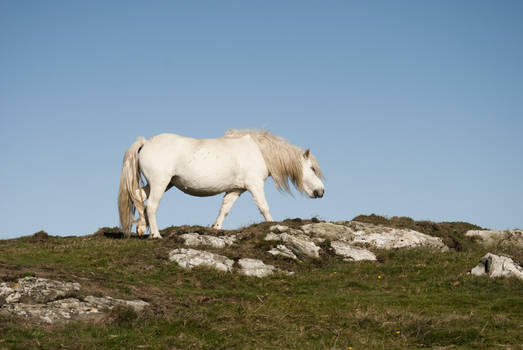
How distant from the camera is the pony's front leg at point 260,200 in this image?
20.6 metres

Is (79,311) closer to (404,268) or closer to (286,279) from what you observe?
(286,279)

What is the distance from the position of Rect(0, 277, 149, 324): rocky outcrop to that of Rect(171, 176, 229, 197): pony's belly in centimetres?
773

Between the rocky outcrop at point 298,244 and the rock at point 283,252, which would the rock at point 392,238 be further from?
the rock at point 283,252

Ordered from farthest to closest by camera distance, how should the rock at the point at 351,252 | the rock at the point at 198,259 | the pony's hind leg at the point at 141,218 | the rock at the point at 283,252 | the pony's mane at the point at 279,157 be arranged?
1. the pony's mane at the point at 279,157
2. the pony's hind leg at the point at 141,218
3. the rock at the point at 351,252
4. the rock at the point at 283,252
5. the rock at the point at 198,259

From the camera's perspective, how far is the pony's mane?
69.6 ft

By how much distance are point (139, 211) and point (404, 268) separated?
8.96 metres

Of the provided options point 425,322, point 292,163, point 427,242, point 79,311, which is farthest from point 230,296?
point 427,242

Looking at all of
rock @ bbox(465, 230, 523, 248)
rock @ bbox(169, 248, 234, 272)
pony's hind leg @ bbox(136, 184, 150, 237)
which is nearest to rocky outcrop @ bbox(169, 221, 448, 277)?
rock @ bbox(169, 248, 234, 272)

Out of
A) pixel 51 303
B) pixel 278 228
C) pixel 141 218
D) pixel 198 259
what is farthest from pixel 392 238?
pixel 51 303

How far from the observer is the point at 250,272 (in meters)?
16.5

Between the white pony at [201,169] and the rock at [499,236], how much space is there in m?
8.51

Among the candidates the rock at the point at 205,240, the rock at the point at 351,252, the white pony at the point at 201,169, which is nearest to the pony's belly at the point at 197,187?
the white pony at the point at 201,169

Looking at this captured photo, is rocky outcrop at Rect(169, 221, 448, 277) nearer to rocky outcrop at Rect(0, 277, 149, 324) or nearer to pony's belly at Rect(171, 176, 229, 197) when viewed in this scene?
pony's belly at Rect(171, 176, 229, 197)

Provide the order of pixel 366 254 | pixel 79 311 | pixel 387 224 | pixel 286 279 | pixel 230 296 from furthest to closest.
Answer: pixel 387 224 → pixel 366 254 → pixel 286 279 → pixel 230 296 → pixel 79 311
